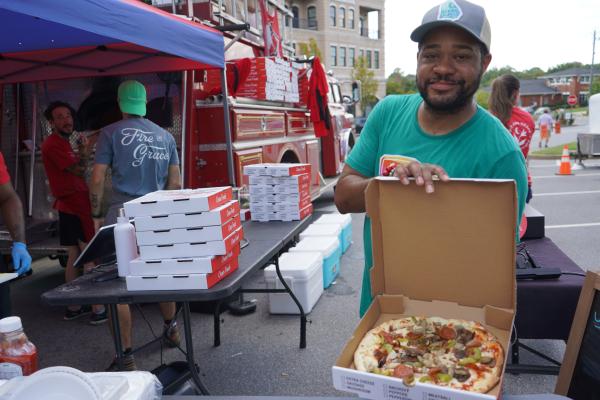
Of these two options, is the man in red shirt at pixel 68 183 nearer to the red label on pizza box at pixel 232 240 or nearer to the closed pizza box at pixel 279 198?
the closed pizza box at pixel 279 198

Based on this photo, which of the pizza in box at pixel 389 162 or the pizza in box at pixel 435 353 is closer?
the pizza in box at pixel 435 353

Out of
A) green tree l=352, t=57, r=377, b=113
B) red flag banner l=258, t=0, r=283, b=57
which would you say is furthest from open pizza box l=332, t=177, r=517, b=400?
green tree l=352, t=57, r=377, b=113

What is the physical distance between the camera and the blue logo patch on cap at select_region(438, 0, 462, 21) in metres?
1.57

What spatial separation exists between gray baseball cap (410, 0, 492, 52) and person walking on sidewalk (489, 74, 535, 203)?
3.75 metres

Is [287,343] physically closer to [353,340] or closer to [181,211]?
[181,211]

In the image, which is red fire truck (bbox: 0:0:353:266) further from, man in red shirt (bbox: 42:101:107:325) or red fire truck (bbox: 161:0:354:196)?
man in red shirt (bbox: 42:101:107:325)

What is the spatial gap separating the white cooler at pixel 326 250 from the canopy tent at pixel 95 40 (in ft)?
7.03

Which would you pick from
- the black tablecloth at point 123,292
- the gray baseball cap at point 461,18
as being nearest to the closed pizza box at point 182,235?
the black tablecloth at point 123,292

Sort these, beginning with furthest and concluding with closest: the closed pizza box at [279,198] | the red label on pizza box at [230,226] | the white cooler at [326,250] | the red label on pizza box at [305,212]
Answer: the white cooler at [326,250] → the red label on pizza box at [305,212] → the closed pizza box at [279,198] → the red label on pizza box at [230,226]

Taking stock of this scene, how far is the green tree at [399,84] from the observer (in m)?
54.8

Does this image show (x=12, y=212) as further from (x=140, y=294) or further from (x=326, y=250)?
(x=326, y=250)

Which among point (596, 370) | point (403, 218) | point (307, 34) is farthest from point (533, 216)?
point (307, 34)

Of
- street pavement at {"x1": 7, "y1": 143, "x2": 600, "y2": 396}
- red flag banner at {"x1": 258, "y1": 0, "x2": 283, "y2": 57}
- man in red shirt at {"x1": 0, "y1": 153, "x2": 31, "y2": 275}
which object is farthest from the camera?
red flag banner at {"x1": 258, "y1": 0, "x2": 283, "y2": 57}

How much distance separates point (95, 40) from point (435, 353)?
414 cm
